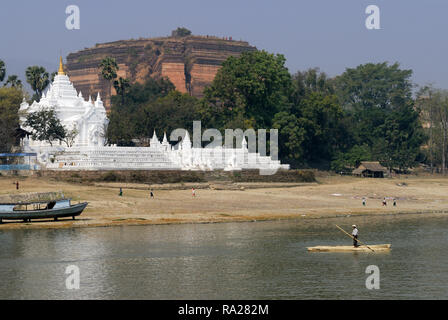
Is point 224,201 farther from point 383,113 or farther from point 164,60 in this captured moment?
point 164,60

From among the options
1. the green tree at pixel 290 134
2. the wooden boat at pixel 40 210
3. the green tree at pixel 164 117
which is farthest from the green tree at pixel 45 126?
the wooden boat at pixel 40 210

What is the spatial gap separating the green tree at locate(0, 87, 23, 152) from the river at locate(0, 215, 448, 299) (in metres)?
33.8

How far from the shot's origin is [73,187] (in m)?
64.1

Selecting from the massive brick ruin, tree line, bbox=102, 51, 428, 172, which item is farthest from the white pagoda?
the massive brick ruin

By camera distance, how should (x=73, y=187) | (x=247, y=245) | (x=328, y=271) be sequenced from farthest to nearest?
(x=73, y=187) → (x=247, y=245) → (x=328, y=271)

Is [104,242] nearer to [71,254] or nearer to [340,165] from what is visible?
[71,254]

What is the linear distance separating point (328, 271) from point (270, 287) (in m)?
4.41

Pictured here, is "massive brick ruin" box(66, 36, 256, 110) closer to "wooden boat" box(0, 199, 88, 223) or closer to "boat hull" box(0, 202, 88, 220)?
"boat hull" box(0, 202, 88, 220)

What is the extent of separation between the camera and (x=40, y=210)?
49.0 m

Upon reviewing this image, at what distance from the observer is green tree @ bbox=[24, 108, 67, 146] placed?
8319 cm

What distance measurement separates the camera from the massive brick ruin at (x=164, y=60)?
171750 millimetres

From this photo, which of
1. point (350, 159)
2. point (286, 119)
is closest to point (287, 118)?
point (286, 119)
